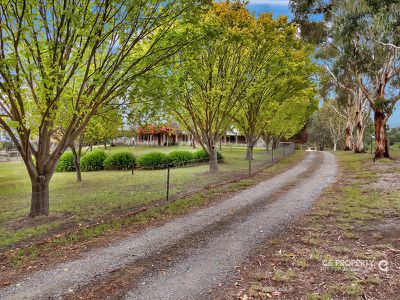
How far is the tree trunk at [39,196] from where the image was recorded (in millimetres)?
8531

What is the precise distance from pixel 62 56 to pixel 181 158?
1735 centimetres

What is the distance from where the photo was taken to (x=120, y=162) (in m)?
23.2

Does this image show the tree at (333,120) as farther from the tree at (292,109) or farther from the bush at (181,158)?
the bush at (181,158)

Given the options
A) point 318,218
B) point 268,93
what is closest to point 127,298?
point 318,218

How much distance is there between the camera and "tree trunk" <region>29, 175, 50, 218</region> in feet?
28.0

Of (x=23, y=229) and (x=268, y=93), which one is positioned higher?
(x=268, y=93)

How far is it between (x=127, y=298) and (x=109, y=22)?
22.3 ft

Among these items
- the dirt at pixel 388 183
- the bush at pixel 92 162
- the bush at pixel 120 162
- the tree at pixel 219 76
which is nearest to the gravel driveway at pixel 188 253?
the dirt at pixel 388 183

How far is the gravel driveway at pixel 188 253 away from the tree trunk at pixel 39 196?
132 inches

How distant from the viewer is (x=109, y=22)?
8055mm

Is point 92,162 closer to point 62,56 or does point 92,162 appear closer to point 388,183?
point 62,56

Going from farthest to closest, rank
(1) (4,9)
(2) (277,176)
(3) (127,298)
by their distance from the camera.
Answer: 1. (2) (277,176)
2. (1) (4,9)
3. (3) (127,298)

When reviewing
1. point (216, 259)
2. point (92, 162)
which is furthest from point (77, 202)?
point (92, 162)

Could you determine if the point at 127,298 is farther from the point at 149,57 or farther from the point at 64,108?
the point at 64,108
